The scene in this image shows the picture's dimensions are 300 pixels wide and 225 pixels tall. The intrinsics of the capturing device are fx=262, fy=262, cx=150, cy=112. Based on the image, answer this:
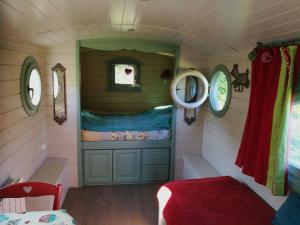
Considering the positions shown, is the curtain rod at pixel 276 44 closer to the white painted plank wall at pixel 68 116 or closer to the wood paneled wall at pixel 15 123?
the wood paneled wall at pixel 15 123

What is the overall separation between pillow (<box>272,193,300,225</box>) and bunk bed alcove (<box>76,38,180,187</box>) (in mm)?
2090

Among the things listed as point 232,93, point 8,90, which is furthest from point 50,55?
point 232,93

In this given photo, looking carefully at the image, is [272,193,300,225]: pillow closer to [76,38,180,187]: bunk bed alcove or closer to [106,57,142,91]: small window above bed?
[76,38,180,187]: bunk bed alcove

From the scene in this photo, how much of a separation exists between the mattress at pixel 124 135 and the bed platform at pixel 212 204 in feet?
4.01

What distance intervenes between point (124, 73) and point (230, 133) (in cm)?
245

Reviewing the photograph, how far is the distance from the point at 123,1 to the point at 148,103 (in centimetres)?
344

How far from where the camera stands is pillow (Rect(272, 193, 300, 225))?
1.75 meters

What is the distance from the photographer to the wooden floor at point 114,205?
3029mm

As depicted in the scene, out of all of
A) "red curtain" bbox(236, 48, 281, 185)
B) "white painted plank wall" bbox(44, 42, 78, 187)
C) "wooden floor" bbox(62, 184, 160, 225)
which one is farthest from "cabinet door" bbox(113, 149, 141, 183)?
"red curtain" bbox(236, 48, 281, 185)

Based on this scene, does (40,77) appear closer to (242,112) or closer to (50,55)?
(50,55)

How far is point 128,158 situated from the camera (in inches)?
152

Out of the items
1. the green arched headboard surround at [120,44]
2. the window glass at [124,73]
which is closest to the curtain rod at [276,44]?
the green arched headboard surround at [120,44]

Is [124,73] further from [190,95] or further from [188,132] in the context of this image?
[188,132]

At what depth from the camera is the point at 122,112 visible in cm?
477
